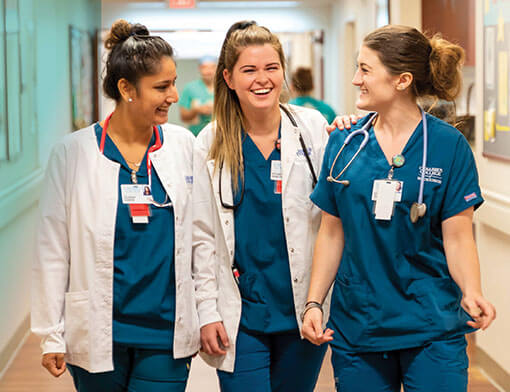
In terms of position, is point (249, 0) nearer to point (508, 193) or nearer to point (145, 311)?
point (508, 193)

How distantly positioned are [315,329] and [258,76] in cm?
69

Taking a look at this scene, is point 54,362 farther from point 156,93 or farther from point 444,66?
point 444,66

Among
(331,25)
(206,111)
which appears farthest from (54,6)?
(331,25)

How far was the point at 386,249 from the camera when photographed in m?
1.76

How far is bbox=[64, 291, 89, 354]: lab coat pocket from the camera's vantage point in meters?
1.84

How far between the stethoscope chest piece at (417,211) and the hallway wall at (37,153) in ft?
8.19

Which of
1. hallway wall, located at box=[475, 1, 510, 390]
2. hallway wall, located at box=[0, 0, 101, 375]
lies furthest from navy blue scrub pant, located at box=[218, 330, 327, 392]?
hallway wall, located at box=[0, 0, 101, 375]

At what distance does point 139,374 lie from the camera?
1.84 metres

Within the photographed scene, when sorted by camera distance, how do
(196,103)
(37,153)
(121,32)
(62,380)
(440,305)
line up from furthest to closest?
(196,103) → (37,153) → (62,380) → (121,32) → (440,305)

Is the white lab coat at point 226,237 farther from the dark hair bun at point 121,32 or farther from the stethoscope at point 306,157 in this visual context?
the dark hair bun at point 121,32

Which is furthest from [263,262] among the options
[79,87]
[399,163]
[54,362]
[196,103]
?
[196,103]

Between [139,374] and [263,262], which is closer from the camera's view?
[139,374]

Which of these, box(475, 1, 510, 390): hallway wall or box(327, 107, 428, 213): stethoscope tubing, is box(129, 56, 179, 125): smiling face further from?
box(475, 1, 510, 390): hallway wall

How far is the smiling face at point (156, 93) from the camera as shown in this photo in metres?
1.86
